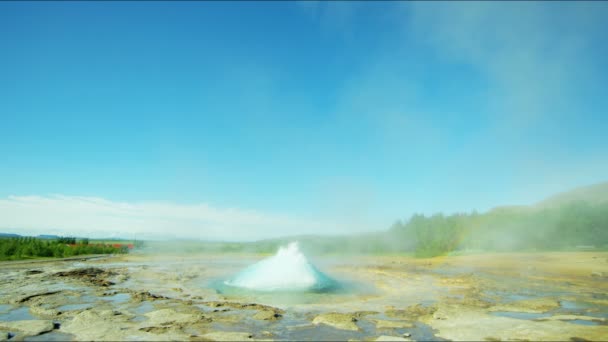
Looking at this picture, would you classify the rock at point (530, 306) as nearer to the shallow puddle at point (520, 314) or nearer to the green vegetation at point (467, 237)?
the shallow puddle at point (520, 314)

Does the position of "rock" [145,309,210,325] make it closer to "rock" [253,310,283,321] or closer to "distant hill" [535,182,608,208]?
"rock" [253,310,283,321]

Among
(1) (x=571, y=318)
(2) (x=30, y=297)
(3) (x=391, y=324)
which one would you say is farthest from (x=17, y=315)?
(1) (x=571, y=318)

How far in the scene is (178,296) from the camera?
20062 millimetres

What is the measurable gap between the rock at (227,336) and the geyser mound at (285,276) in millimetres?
A: 10809

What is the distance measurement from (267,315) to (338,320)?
3.21 meters

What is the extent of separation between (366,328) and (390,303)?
5.84 metres

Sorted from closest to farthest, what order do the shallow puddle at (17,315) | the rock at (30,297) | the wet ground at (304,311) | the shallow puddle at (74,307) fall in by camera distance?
the wet ground at (304,311) < the shallow puddle at (17,315) < the shallow puddle at (74,307) < the rock at (30,297)

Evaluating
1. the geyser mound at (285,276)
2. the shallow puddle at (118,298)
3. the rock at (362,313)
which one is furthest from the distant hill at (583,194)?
the shallow puddle at (118,298)

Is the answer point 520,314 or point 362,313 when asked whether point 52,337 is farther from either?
point 520,314

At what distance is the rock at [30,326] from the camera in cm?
1195

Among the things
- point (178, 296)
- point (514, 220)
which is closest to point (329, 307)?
point (178, 296)

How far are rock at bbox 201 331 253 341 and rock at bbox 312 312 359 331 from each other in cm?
334

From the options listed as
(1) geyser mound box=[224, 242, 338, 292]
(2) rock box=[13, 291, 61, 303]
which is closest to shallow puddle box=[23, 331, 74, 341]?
(2) rock box=[13, 291, 61, 303]

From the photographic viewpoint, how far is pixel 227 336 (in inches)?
456
